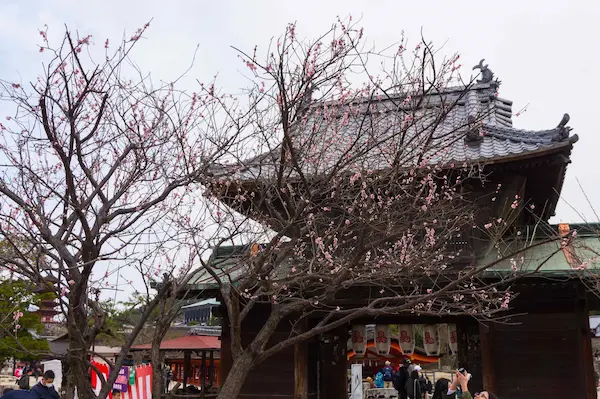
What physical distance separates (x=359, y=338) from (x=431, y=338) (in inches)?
62.9

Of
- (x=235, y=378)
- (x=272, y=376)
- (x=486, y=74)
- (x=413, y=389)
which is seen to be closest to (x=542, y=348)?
(x=413, y=389)

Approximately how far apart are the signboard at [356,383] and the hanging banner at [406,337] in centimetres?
116

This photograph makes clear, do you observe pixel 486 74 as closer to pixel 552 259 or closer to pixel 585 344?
pixel 552 259

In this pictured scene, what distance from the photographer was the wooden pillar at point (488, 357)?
9.30m

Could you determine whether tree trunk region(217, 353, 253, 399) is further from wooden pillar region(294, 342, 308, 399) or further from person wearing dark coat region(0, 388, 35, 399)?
wooden pillar region(294, 342, 308, 399)

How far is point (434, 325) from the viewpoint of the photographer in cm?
1257

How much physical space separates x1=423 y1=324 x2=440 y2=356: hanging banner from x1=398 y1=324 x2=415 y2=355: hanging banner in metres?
0.31

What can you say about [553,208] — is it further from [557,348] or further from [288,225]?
[288,225]

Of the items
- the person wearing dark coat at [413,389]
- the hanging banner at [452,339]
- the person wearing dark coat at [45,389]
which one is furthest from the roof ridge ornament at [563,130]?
the person wearing dark coat at [45,389]

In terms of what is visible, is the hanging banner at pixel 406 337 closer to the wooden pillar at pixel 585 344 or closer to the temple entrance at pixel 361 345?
the temple entrance at pixel 361 345

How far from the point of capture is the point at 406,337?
508 inches

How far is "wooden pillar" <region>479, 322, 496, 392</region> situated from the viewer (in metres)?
9.30

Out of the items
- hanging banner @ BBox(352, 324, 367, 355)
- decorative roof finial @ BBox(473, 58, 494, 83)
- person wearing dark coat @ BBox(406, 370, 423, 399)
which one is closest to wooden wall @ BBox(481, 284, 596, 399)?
person wearing dark coat @ BBox(406, 370, 423, 399)

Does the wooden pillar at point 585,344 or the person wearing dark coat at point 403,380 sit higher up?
the wooden pillar at point 585,344
